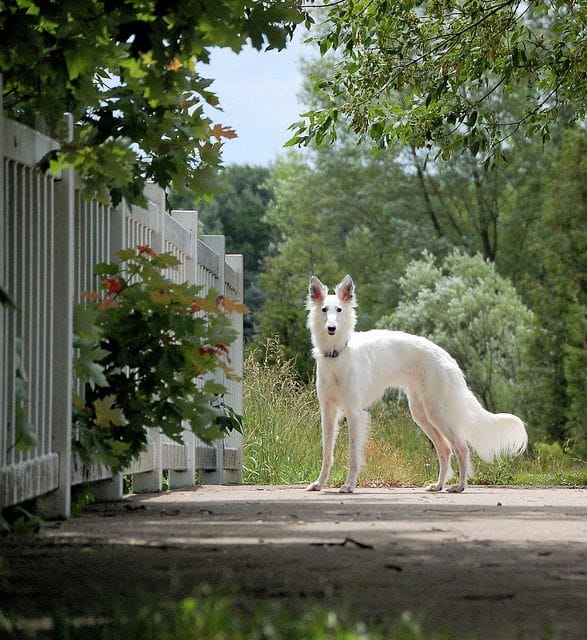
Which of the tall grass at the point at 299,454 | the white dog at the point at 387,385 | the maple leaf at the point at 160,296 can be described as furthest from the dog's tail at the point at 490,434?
the maple leaf at the point at 160,296

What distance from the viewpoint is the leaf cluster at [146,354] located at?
6133 mm

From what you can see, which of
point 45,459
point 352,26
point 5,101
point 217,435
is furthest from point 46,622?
point 352,26

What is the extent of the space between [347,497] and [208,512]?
247 cm

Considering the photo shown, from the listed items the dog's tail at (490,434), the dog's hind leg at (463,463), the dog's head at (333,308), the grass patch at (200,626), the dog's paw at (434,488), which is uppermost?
the dog's head at (333,308)

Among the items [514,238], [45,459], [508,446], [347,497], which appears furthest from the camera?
[514,238]

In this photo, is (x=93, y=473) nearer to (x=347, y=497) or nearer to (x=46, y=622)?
(x=347, y=497)

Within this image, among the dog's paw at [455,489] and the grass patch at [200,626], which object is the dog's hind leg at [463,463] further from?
the grass patch at [200,626]

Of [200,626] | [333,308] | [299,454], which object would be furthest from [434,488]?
[200,626]

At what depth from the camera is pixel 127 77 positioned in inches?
253

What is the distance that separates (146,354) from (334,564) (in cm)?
247

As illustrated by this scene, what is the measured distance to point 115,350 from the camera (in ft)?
20.7

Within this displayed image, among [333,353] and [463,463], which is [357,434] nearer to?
[333,353]

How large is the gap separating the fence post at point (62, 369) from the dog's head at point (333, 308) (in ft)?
16.4

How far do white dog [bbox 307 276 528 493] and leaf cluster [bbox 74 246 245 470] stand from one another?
158 inches
